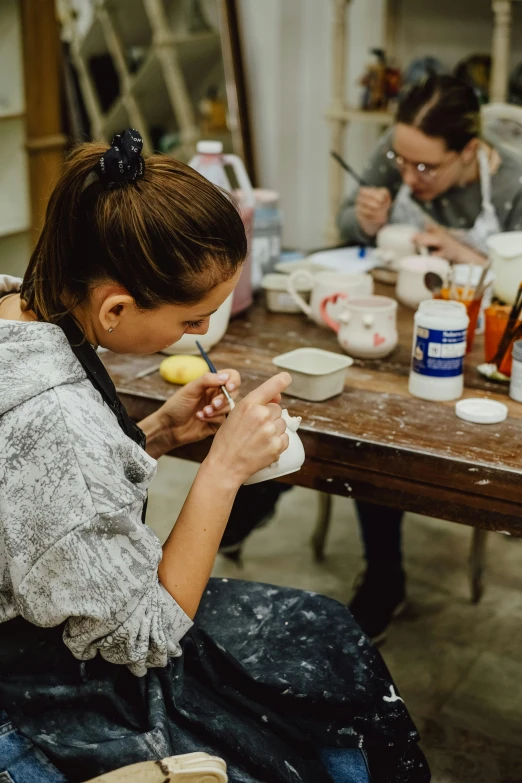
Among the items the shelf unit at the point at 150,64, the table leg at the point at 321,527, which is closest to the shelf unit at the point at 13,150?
the shelf unit at the point at 150,64

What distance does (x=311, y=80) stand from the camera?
4543mm

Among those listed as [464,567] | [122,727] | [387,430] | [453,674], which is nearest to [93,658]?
[122,727]

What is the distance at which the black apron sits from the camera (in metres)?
1.06

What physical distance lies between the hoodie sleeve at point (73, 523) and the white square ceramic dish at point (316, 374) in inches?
21.5

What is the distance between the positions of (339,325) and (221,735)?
891 millimetres

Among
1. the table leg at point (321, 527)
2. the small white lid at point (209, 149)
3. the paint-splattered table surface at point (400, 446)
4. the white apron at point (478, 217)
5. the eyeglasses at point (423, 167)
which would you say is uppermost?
the small white lid at point (209, 149)

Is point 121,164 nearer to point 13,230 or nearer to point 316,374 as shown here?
point 316,374

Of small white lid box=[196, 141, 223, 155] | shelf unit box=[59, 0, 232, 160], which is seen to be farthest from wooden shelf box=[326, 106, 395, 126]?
small white lid box=[196, 141, 223, 155]

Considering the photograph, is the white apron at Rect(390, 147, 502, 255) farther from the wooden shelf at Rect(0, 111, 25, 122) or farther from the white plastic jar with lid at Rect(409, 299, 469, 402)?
the wooden shelf at Rect(0, 111, 25, 122)

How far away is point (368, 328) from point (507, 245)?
0.37m

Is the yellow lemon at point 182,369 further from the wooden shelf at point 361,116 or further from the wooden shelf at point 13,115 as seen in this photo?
the wooden shelf at point 13,115

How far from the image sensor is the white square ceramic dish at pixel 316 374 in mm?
1506

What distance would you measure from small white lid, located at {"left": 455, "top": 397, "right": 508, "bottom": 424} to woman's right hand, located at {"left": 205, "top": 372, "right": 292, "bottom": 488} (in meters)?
0.40

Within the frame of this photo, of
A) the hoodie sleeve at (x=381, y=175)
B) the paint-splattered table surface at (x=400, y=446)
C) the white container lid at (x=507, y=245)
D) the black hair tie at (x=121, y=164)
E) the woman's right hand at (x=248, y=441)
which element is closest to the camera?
the black hair tie at (x=121, y=164)
